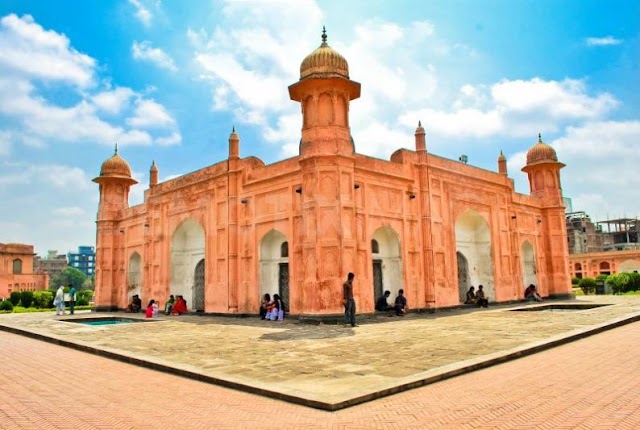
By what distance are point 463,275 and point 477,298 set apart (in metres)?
1.50

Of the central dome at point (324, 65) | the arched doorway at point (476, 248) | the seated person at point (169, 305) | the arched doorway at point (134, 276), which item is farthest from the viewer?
the arched doorway at point (134, 276)

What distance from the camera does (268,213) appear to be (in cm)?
1856

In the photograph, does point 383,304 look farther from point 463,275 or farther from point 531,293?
point 531,293

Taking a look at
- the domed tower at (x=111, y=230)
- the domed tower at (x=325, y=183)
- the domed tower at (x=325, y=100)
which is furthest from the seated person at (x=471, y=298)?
the domed tower at (x=111, y=230)

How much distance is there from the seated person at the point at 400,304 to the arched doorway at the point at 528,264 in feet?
40.9

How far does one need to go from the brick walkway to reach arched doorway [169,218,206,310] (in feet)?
48.3

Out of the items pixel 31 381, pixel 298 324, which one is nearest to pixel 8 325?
pixel 298 324

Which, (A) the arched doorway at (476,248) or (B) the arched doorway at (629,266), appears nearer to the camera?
(A) the arched doorway at (476,248)

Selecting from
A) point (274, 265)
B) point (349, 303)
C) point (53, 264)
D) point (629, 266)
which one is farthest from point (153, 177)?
point (53, 264)

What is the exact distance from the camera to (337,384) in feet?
21.2

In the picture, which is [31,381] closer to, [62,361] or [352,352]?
[62,361]

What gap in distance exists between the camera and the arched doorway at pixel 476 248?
915 inches

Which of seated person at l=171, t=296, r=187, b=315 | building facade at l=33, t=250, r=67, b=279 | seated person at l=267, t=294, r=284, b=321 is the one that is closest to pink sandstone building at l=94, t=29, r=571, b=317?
seated person at l=267, t=294, r=284, b=321

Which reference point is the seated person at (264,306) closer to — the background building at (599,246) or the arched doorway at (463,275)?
the arched doorway at (463,275)
